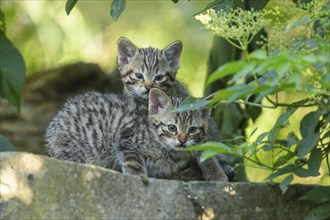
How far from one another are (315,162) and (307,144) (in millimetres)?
156

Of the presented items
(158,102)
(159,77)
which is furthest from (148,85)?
(158,102)

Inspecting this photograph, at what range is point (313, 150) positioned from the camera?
466 cm

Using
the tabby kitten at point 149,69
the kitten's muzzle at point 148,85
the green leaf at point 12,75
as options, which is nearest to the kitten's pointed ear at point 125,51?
the tabby kitten at point 149,69

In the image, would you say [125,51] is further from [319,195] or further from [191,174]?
[319,195]

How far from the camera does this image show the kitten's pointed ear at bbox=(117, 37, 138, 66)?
7113 millimetres

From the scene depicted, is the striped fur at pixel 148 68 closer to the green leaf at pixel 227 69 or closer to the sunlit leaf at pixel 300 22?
the sunlit leaf at pixel 300 22

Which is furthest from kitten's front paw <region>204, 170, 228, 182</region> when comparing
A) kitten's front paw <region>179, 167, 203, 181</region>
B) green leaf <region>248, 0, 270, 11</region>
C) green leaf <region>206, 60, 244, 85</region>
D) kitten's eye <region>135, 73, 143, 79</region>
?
green leaf <region>206, 60, 244, 85</region>

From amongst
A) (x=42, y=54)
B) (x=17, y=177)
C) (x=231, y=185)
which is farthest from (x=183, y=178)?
(x=42, y=54)

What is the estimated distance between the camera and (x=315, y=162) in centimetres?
461

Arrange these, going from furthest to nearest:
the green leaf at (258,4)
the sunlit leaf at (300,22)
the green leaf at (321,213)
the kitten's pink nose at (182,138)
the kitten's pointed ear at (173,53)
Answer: the kitten's pointed ear at (173,53) < the green leaf at (258,4) < the kitten's pink nose at (182,138) < the green leaf at (321,213) < the sunlit leaf at (300,22)

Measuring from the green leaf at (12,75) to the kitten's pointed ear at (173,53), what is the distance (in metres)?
1.13

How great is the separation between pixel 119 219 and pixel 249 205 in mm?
817

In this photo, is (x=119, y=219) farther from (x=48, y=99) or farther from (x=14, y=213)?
(x=48, y=99)

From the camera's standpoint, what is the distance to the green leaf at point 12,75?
22.6 ft
